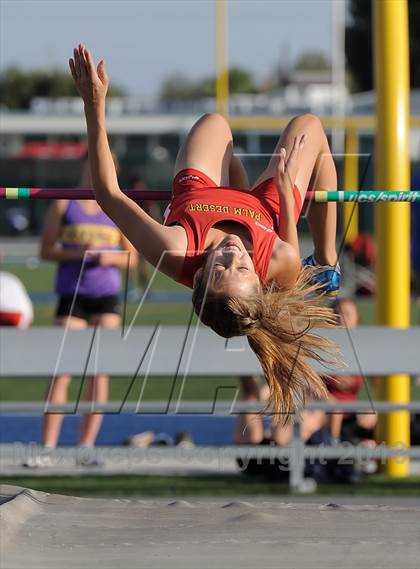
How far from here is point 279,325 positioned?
3955 millimetres

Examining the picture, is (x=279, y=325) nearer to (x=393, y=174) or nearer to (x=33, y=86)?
(x=393, y=174)

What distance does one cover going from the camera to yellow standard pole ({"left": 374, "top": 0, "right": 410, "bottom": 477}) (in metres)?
6.04

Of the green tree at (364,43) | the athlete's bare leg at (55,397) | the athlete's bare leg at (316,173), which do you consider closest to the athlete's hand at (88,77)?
the athlete's bare leg at (316,173)

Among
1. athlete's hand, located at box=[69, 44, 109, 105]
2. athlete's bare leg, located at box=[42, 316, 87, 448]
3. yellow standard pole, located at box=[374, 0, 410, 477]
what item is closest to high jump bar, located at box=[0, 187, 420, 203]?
athlete's hand, located at box=[69, 44, 109, 105]

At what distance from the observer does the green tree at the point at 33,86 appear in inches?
1526

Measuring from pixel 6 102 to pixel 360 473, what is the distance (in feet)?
126

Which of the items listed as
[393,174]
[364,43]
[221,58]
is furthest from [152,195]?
[364,43]

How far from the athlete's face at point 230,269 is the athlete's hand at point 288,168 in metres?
0.32

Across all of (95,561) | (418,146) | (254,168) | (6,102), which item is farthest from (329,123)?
(6,102)

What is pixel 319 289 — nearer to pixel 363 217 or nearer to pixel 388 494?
pixel 388 494

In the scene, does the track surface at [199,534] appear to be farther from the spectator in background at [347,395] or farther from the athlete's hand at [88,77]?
the spectator in background at [347,395]

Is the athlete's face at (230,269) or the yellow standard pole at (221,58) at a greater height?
the yellow standard pole at (221,58)

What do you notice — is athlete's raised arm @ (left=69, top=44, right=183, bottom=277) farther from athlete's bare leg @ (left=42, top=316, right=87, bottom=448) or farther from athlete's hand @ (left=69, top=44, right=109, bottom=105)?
athlete's bare leg @ (left=42, top=316, right=87, bottom=448)

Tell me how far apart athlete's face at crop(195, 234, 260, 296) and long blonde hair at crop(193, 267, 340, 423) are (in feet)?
0.08
